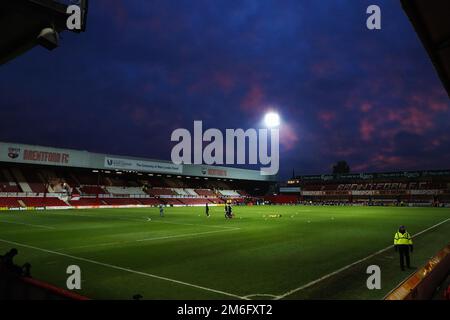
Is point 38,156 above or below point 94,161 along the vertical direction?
above

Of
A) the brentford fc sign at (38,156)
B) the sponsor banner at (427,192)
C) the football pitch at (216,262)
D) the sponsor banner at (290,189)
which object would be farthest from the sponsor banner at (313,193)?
the football pitch at (216,262)

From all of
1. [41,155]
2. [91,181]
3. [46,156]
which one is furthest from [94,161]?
[91,181]

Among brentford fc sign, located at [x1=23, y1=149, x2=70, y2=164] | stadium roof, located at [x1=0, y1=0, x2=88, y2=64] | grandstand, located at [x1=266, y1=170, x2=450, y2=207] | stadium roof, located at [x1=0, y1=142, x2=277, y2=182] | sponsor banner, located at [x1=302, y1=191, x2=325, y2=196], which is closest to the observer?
stadium roof, located at [x1=0, y1=0, x2=88, y2=64]

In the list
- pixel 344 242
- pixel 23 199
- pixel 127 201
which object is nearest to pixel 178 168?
pixel 127 201

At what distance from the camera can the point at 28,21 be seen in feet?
24.9

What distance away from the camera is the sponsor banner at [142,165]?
66.2m

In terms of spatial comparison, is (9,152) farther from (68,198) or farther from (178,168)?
(178,168)

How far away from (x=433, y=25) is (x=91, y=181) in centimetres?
7342

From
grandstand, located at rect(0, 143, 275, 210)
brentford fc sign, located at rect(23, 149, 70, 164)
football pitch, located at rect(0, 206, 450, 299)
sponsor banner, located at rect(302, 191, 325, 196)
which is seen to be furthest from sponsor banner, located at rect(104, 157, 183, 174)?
sponsor banner, located at rect(302, 191, 325, 196)

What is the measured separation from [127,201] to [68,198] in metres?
11.8

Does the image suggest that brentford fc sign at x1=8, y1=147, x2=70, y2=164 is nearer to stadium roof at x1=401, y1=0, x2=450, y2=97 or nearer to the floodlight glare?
the floodlight glare

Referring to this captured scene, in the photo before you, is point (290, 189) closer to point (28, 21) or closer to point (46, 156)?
point (46, 156)

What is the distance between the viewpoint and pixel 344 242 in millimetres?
20078

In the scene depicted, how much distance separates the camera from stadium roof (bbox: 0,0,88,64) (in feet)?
22.9
